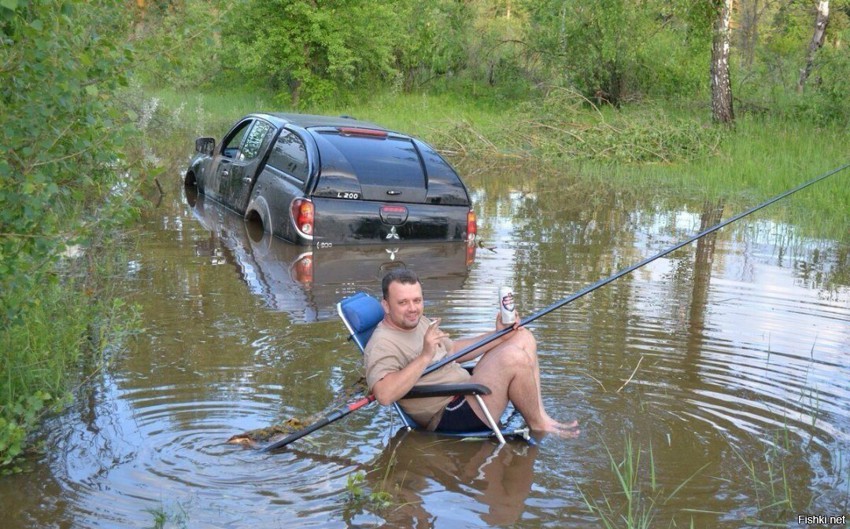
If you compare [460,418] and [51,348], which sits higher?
[51,348]

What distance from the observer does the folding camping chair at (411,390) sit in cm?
592

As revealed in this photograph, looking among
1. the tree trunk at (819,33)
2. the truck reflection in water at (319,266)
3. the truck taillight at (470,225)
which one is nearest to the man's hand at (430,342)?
the truck reflection in water at (319,266)

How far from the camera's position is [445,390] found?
19.4 ft

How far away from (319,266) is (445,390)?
496 centimetres

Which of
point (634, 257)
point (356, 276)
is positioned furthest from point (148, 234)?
point (634, 257)

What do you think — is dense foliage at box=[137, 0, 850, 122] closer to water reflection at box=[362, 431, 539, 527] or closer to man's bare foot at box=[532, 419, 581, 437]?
man's bare foot at box=[532, 419, 581, 437]

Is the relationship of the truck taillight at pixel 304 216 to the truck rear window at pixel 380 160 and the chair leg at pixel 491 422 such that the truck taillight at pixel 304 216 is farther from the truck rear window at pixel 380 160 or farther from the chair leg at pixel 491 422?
the chair leg at pixel 491 422

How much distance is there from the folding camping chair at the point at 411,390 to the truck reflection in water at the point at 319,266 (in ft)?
7.24

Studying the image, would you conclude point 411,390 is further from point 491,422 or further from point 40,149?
point 40,149

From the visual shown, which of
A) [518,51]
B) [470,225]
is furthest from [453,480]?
[518,51]

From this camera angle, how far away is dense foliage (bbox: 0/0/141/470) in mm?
5027

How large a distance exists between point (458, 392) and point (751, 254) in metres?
7.09

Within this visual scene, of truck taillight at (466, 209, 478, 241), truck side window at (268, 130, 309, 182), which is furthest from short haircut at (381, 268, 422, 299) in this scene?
truck taillight at (466, 209, 478, 241)

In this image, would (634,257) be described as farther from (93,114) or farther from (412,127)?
(412,127)
